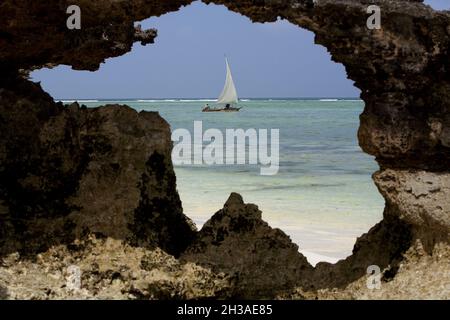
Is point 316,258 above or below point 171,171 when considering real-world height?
below

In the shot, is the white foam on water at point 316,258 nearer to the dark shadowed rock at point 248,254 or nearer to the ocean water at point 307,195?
the ocean water at point 307,195

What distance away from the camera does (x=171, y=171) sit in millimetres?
4414

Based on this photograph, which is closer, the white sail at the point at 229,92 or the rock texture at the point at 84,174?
the rock texture at the point at 84,174

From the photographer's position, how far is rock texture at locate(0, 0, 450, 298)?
12.5 feet

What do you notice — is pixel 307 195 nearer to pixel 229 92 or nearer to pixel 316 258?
pixel 316 258

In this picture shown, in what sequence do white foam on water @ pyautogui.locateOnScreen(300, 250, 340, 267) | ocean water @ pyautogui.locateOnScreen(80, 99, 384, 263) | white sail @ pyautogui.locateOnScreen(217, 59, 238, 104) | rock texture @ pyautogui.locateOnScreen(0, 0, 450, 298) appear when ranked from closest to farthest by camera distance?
rock texture @ pyautogui.locateOnScreen(0, 0, 450, 298) → white foam on water @ pyautogui.locateOnScreen(300, 250, 340, 267) → ocean water @ pyautogui.locateOnScreen(80, 99, 384, 263) → white sail @ pyautogui.locateOnScreen(217, 59, 238, 104)

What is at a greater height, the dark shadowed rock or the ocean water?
the dark shadowed rock

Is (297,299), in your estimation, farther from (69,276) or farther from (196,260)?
(69,276)

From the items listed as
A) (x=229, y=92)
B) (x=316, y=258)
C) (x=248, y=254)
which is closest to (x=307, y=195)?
(x=316, y=258)

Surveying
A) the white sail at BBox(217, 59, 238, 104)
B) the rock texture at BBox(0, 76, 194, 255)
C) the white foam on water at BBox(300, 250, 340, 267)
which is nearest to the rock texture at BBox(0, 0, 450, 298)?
the rock texture at BBox(0, 76, 194, 255)

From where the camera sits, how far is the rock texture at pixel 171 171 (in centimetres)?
382

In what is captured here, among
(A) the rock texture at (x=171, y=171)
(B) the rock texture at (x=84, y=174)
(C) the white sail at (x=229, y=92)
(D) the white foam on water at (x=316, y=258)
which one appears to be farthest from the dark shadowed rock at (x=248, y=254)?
(C) the white sail at (x=229, y=92)

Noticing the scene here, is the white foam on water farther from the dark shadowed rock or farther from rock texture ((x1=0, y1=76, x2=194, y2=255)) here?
rock texture ((x1=0, y1=76, x2=194, y2=255))

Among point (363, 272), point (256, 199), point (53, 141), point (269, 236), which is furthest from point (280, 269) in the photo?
point (256, 199)
